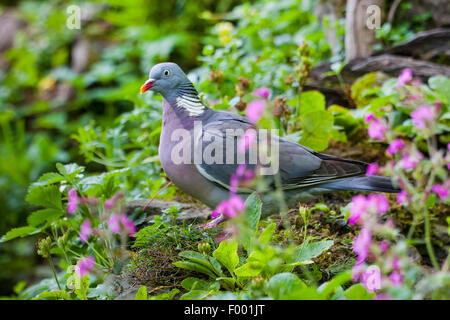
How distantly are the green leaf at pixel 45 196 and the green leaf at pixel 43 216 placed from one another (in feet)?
0.09

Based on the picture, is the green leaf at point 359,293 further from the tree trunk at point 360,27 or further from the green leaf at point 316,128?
the tree trunk at point 360,27

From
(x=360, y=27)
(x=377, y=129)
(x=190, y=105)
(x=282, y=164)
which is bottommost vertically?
(x=282, y=164)

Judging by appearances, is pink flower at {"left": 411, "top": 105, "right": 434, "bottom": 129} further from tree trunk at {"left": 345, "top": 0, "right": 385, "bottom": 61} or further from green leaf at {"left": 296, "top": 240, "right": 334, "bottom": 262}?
tree trunk at {"left": 345, "top": 0, "right": 385, "bottom": 61}

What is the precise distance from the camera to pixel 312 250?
2.06 m

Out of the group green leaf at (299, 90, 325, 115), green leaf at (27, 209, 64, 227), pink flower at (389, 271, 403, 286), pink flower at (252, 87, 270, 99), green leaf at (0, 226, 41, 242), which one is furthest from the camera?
green leaf at (299, 90, 325, 115)

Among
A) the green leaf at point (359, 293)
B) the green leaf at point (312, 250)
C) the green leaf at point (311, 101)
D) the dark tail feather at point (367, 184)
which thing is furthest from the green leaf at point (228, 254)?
the green leaf at point (311, 101)

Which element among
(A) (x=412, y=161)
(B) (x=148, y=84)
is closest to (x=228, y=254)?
(A) (x=412, y=161)

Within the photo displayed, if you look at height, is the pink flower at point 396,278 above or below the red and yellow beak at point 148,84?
below

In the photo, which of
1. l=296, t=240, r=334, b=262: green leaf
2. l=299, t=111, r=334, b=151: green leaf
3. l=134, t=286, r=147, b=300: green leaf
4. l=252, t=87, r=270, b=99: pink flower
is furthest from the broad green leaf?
l=299, t=111, r=334, b=151: green leaf

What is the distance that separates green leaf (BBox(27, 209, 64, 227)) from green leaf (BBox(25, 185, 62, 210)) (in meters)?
0.03

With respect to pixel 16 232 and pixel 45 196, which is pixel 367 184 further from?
pixel 16 232

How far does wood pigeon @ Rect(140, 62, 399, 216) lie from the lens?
8.19 ft

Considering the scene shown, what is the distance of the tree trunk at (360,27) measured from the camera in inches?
158

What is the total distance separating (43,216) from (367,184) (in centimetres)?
163
